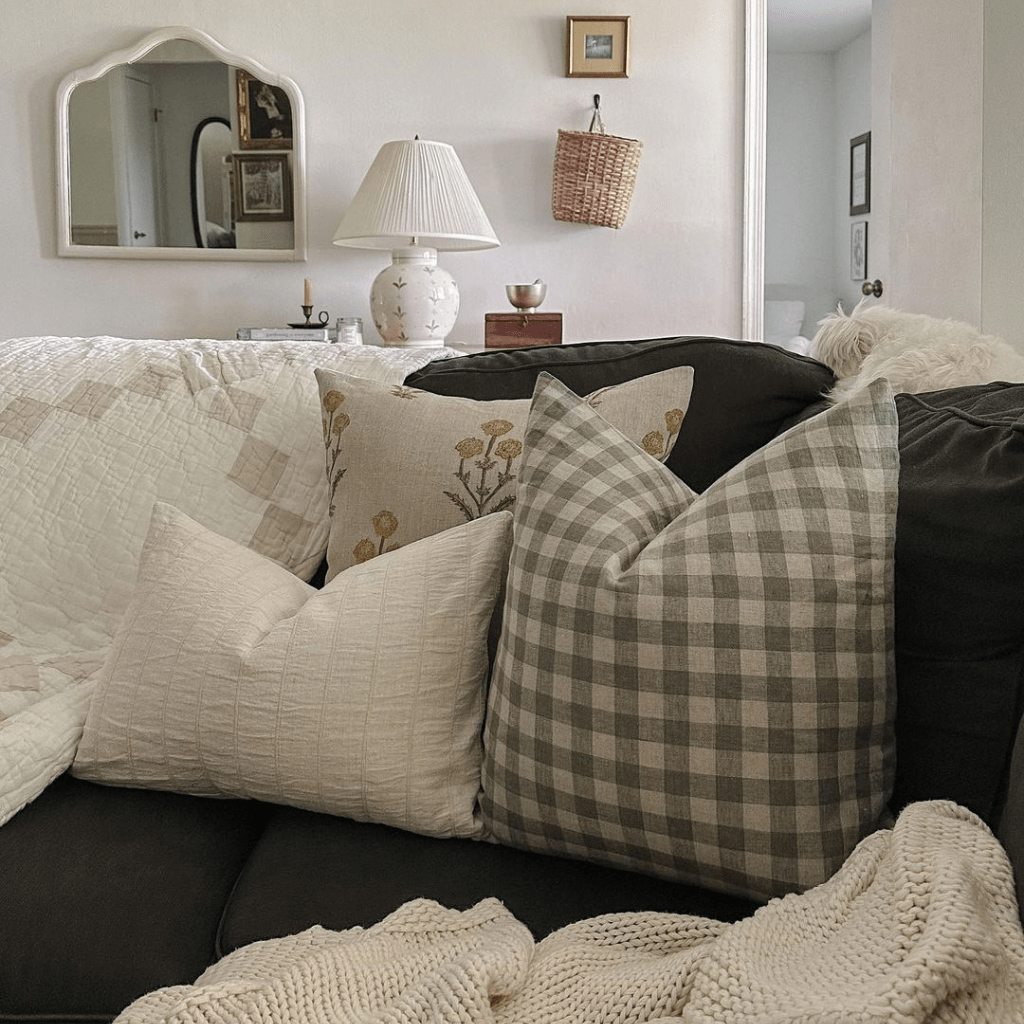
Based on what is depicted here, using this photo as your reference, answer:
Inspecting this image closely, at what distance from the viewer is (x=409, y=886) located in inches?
37.5

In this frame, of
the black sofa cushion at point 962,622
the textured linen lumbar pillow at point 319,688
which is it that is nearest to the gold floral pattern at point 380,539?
the textured linen lumbar pillow at point 319,688

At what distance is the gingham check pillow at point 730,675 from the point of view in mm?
858

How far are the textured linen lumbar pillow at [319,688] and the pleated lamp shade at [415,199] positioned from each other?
1992 mm

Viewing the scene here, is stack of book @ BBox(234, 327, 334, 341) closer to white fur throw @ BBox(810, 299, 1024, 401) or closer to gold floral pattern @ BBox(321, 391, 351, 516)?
gold floral pattern @ BBox(321, 391, 351, 516)

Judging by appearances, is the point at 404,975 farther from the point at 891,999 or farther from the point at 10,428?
the point at 10,428

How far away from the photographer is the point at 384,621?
1.08 meters

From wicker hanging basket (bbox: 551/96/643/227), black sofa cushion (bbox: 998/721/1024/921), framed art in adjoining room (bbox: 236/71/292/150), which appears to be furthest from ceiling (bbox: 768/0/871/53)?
black sofa cushion (bbox: 998/721/1024/921)

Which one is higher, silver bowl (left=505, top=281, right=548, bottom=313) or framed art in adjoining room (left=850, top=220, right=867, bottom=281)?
framed art in adjoining room (left=850, top=220, right=867, bottom=281)

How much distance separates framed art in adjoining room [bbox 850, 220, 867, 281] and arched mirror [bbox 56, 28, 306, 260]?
3143mm

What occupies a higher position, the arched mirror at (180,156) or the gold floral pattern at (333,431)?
the arched mirror at (180,156)

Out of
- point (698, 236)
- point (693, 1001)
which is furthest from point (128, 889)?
point (698, 236)

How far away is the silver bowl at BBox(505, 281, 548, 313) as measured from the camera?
3.10 metres

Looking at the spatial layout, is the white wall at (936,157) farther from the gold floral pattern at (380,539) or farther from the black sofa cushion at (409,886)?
the black sofa cushion at (409,886)

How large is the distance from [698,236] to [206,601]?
265cm
